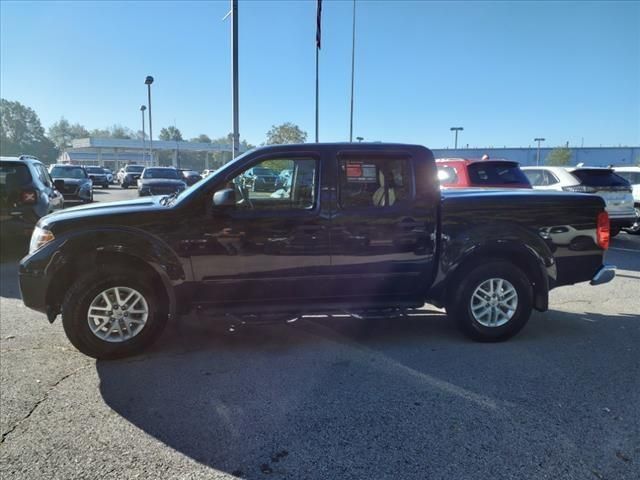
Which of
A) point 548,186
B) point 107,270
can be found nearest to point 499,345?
point 107,270

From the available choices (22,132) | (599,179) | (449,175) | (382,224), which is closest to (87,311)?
(382,224)

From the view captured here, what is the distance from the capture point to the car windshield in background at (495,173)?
9430mm

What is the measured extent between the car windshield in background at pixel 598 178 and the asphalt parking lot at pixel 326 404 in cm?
620

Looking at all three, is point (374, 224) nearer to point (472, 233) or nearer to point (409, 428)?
point (472, 233)

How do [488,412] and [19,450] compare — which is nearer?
[19,450]

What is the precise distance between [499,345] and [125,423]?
3.40 m

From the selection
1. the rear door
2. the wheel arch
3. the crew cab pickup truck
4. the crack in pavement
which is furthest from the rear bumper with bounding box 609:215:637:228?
the crack in pavement

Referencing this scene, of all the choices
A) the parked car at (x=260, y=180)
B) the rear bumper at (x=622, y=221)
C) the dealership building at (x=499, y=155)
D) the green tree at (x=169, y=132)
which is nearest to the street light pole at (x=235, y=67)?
the parked car at (x=260, y=180)

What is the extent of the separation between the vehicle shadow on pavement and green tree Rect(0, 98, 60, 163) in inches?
4594

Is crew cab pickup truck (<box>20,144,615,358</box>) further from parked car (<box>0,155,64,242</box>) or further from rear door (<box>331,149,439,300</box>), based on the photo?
parked car (<box>0,155,64,242</box>)

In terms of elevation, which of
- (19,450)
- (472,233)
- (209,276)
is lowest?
(19,450)

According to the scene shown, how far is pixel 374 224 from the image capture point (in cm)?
422

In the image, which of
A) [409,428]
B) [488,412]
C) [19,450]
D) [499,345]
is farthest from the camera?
[499,345]

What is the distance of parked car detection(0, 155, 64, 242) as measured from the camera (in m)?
7.63
